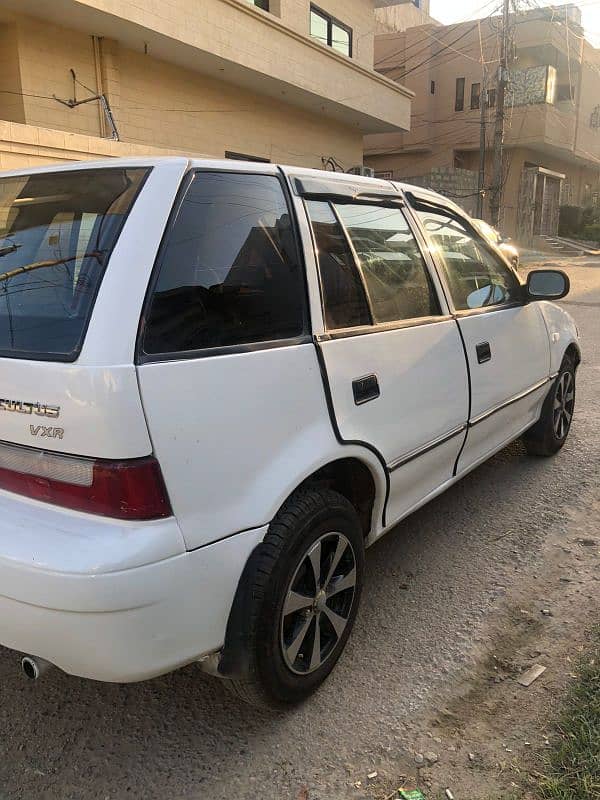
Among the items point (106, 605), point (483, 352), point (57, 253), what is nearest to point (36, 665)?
point (106, 605)

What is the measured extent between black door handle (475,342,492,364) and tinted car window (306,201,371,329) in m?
0.94

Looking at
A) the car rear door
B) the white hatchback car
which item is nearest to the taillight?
the white hatchback car

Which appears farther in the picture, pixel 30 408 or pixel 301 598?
pixel 301 598

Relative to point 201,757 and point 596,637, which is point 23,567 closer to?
point 201,757

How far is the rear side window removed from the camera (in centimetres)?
194

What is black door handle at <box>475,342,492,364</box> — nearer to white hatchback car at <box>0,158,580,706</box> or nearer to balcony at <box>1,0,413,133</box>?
white hatchback car at <box>0,158,580,706</box>

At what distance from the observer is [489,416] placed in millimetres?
3518

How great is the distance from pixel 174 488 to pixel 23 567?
1.46 ft

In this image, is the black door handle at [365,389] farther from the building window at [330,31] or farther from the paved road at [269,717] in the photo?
the building window at [330,31]

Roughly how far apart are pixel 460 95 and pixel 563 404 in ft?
102

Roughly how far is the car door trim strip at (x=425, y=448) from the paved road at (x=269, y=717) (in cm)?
70

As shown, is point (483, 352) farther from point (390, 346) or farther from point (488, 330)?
point (390, 346)

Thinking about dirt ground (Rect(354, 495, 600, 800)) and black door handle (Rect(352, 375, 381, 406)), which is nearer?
dirt ground (Rect(354, 495, 600, 800))

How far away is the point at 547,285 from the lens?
3861 mm
